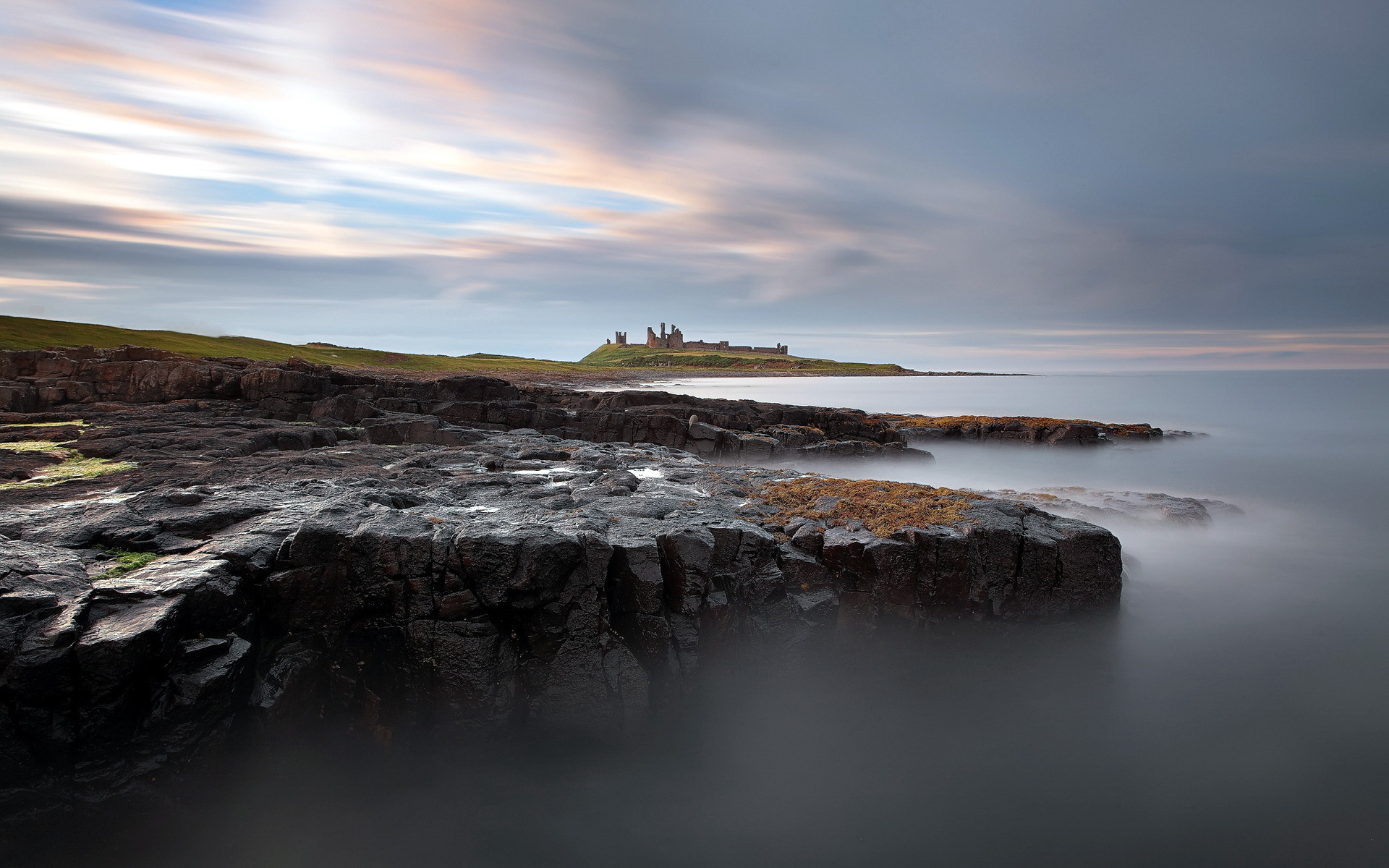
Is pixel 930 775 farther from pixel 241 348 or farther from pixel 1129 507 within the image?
pixel 241 348

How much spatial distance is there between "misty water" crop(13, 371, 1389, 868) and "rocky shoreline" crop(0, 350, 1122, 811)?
67 cm

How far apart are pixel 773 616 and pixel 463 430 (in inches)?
570

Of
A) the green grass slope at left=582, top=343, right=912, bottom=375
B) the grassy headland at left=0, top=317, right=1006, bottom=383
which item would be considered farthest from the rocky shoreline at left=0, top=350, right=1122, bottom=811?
the green grass slope at left=582, top=343, right=912, bottom=375

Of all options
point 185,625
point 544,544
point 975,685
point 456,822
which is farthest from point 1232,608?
point 185,625

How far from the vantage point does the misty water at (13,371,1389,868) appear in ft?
27.4

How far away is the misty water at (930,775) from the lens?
8352 mm

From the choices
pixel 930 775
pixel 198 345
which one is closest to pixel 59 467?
pixel 930 775

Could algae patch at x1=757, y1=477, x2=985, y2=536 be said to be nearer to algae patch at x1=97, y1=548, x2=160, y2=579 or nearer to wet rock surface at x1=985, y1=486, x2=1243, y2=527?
wet rock surface at x1=985, y1=486, x2=1243, y2=527

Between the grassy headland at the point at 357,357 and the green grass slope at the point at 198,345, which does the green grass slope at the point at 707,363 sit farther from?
the green grass slope at the point at 198,345

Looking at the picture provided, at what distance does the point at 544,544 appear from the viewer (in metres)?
9.18

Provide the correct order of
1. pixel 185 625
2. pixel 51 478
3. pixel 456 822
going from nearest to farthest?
pixel 185 625
pixel 456 822
pixel 51 478

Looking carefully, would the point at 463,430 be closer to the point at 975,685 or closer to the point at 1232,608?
the point at 975,685

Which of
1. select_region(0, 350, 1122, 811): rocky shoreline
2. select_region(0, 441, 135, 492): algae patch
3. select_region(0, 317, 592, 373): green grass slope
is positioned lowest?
select_region(0, 350, 1122, 811): rocky shoreline

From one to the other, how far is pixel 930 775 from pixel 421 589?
26.6 ft
